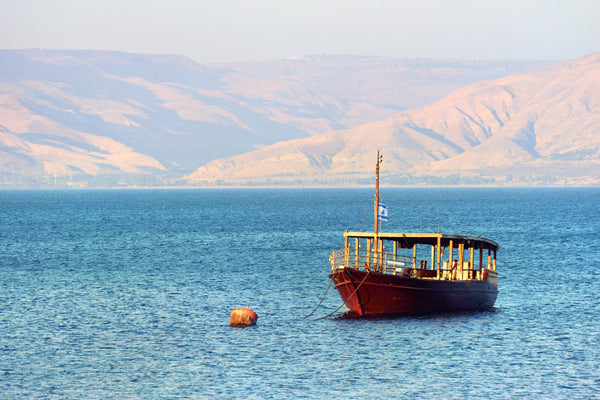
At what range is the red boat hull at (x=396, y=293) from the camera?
51.6 meters

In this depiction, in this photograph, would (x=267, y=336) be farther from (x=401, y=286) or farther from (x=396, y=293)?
(x=401, y=286)

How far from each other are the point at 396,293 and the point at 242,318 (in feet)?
30.2

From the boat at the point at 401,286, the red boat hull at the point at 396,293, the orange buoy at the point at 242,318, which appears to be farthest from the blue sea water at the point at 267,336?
the boat at the point at 401,286

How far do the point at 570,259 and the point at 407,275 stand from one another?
37198mm

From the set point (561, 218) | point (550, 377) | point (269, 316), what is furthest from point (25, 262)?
point (561, 218)

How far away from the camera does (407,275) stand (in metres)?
55.2

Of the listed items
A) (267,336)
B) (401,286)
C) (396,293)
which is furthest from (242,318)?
(401,286)

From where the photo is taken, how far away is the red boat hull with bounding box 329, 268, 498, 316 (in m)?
51.6

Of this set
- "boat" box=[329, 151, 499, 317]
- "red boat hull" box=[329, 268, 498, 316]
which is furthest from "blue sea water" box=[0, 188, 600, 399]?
"boat" box=[329, 151, 499, 317]

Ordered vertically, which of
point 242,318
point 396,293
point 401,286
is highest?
point 401,286

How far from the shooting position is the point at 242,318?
5072 cm

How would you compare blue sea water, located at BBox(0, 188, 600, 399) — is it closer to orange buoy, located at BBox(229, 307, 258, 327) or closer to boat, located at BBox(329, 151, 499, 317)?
orange buoy, located at BBox(229, 307, 258, 327)

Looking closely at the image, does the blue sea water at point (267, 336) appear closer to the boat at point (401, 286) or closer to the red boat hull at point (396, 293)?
the red boat hull at point (396, 293)

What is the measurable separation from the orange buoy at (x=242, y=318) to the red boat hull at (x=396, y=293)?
18.9 ft
